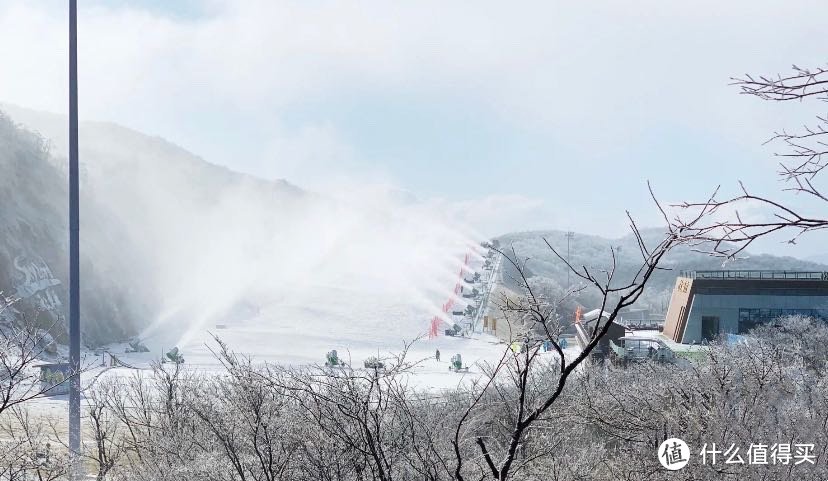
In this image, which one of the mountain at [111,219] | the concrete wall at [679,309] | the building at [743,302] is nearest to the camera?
the building at [743,302]

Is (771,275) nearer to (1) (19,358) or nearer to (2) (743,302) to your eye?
(2) (743,302)

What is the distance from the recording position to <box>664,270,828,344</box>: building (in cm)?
4741

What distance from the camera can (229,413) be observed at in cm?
1098

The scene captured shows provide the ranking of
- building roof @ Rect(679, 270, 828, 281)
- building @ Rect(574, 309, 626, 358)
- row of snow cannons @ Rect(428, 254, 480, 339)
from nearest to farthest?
building @ Rect(574, 309, 626, 358) < building roof @ Rect(679, 270, 828, 281) < row of snow cannons @ Rect(428, 254, 480, 339)

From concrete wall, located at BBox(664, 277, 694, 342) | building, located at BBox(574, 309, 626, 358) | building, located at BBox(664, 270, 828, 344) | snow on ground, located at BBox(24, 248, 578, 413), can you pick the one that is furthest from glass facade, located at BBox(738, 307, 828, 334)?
building, located at BBox(574, 309, 626, 358)

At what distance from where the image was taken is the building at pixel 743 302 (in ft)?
156

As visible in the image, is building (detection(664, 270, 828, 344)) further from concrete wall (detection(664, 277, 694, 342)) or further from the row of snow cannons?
the row of snow cannons

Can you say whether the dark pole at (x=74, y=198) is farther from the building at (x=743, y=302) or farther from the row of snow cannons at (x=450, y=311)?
the building at (x=743, y=302)

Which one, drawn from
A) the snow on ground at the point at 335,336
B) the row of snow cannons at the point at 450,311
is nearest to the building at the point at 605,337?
the snow on ground at the point at 335,336

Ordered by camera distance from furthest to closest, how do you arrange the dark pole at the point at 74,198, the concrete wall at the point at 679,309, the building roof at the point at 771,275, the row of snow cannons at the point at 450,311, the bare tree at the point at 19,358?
the row of snow cannons at the point at 450,311, the concrete wall at the point at 679,309, the building roof at the point at 771,275, the dark pole at the point at 74,198, the bare tree at the point at 19,358

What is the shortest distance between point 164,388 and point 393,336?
1868 inches

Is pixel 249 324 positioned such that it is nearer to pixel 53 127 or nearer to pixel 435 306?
pixel 435 306

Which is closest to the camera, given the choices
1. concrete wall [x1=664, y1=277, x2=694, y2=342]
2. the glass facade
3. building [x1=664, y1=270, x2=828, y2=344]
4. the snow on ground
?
the snow on ground

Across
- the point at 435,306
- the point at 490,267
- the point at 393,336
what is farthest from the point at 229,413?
the point at 490,267
